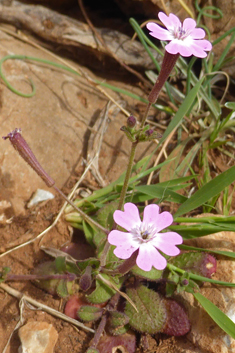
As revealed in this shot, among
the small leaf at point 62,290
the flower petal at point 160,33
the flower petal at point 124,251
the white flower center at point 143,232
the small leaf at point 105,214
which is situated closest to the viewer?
the flower petal at point 124,251

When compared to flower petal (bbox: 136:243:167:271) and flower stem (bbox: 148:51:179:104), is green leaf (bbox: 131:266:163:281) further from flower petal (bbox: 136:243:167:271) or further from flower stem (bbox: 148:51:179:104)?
flower stem (bbox: 148:51:179:104)

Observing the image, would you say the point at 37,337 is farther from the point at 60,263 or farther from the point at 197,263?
the point at 197,263

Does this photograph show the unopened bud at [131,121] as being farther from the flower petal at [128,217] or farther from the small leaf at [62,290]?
the small leaf at [62,290]

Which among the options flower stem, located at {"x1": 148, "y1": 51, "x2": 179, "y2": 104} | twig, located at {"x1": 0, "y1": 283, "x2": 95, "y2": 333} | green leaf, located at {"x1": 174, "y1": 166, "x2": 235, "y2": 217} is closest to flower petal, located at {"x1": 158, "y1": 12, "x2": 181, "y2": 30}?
flower stem, located at {"x1": 148, "y1": 51, "x2": 179, "y2": 104}

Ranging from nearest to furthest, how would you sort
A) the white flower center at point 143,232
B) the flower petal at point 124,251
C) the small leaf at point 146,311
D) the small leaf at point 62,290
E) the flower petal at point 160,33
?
1. the flower petal at point 124,251
2. the white flower center at point 143,232
3. the flower petal at point 160,33
4. the small leaf at point 146,311
5. the small leaf at point 62,290

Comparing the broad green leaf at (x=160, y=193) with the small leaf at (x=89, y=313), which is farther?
the broad green leaf at (x=160, y=193)

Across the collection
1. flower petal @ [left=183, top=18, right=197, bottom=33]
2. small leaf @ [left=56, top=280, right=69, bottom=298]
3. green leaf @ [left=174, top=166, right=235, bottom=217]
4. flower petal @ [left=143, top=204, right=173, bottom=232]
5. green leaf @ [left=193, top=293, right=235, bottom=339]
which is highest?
flower petal @ [left=183, top=18, right=197, bottom=33]

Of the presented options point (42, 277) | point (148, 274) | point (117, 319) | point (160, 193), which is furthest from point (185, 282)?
point (42, 277)

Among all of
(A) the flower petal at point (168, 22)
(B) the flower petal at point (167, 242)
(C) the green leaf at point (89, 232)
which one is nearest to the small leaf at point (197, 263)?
(C) the green leaf at point (89, 232)
